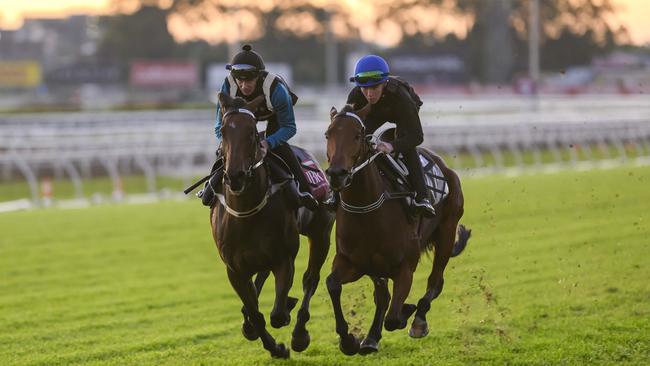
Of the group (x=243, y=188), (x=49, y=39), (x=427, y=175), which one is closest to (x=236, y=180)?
(x=243, y=188)

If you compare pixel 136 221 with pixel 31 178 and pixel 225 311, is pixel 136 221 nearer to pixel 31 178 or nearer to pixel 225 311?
pixel 31 178

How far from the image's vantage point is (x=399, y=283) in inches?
273

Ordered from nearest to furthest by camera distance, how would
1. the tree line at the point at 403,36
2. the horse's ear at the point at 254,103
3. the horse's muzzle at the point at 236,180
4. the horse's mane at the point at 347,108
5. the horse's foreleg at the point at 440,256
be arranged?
the horse's muzzle at the point at 236,180
the horse's mane at the point at 347,108
the horse's ear at the point at 254,103
the horse's foreleg at the point at 440,256
the tree line at the point at 403,36

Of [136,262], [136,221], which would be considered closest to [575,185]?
[136,221]

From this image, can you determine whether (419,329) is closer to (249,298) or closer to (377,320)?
(377,320)

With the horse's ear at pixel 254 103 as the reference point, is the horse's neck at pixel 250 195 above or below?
below

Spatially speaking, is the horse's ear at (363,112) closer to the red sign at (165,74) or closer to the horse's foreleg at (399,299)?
the horse's foreleg at (399,299)

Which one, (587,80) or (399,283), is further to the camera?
(587,80)

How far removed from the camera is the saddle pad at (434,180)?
7.72 metres

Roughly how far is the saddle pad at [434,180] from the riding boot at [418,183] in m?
0.22

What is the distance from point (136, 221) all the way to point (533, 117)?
15.3 meters

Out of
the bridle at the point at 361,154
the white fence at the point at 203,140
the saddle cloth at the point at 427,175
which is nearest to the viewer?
the bridle at the point at 361,154

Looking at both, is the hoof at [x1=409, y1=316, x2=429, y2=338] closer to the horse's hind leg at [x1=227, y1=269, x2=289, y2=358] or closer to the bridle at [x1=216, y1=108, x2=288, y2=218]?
the horse's hind leg at [x1=227, y1=269, x2=289, y2=358]

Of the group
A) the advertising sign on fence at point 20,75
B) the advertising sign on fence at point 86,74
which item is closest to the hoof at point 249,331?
the advertising sign on fence at point 86,74
